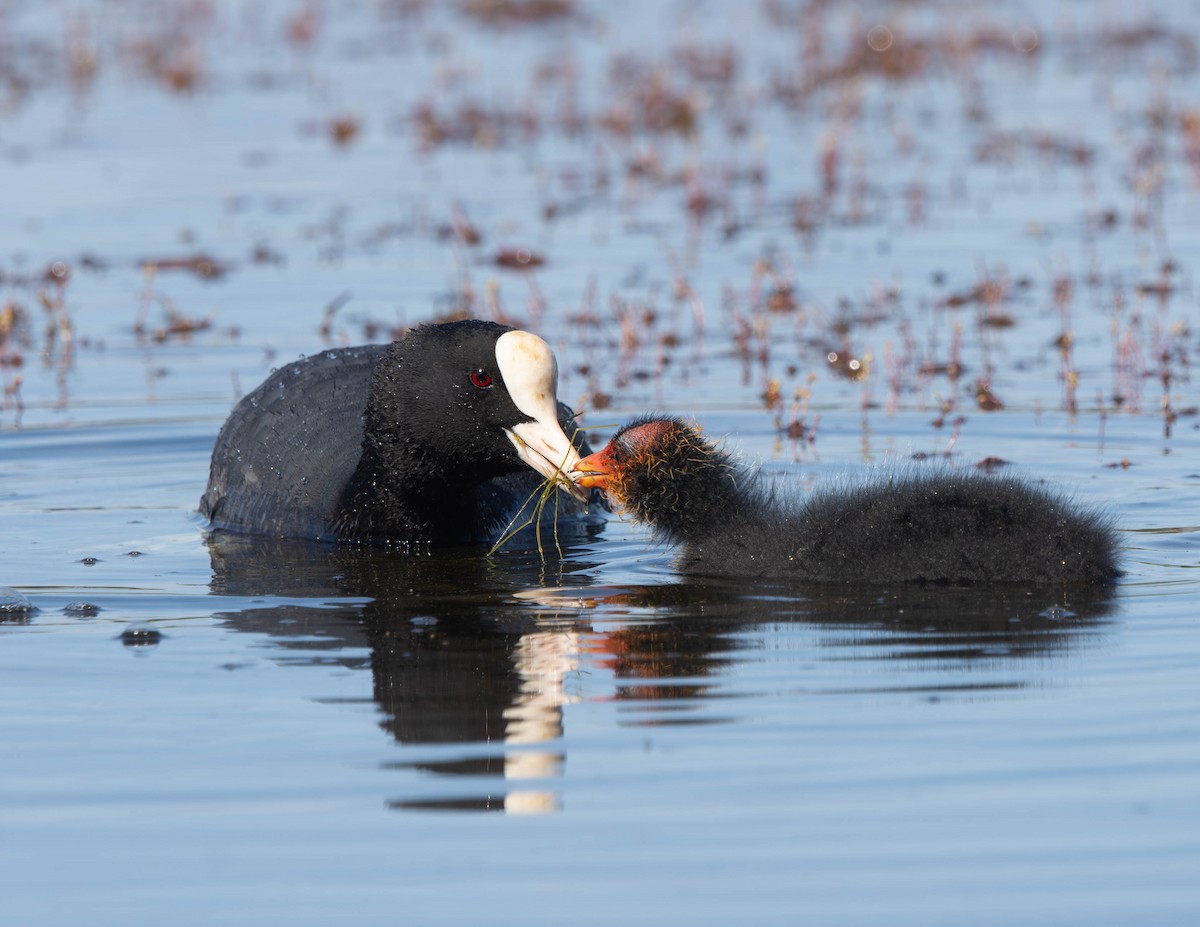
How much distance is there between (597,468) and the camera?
6.09 m

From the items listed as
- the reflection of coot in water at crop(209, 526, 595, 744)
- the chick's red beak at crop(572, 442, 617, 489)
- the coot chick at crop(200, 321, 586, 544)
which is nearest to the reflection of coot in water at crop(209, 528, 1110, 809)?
the reflection of coot in water at crop(209, 526, 595, 744)

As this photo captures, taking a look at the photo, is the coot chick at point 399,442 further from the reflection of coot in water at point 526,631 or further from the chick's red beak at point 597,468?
the reflection of coot in water at point 526,631

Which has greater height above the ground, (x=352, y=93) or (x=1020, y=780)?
(x=352, y=93)

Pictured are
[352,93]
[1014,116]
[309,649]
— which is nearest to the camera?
[309,649]

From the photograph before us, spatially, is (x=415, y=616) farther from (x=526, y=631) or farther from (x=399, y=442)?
(x=399, y=442)

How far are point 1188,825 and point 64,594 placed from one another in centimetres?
338

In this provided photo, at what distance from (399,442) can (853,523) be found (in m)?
1.56

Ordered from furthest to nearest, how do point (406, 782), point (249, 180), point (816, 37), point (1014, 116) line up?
point (816, 37)
point (1014, 116)
point (249, 180)
point (406, 782)

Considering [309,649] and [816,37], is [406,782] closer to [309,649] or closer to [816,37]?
[309,649]

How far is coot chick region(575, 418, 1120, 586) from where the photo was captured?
5883mm

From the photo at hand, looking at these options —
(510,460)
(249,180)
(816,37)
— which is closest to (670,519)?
(510,460)

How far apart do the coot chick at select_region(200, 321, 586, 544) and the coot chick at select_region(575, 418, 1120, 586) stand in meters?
0.27

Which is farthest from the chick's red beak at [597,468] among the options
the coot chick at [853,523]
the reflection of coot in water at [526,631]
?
the reflection of coot in water at [526,631]

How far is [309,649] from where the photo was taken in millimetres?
5535
